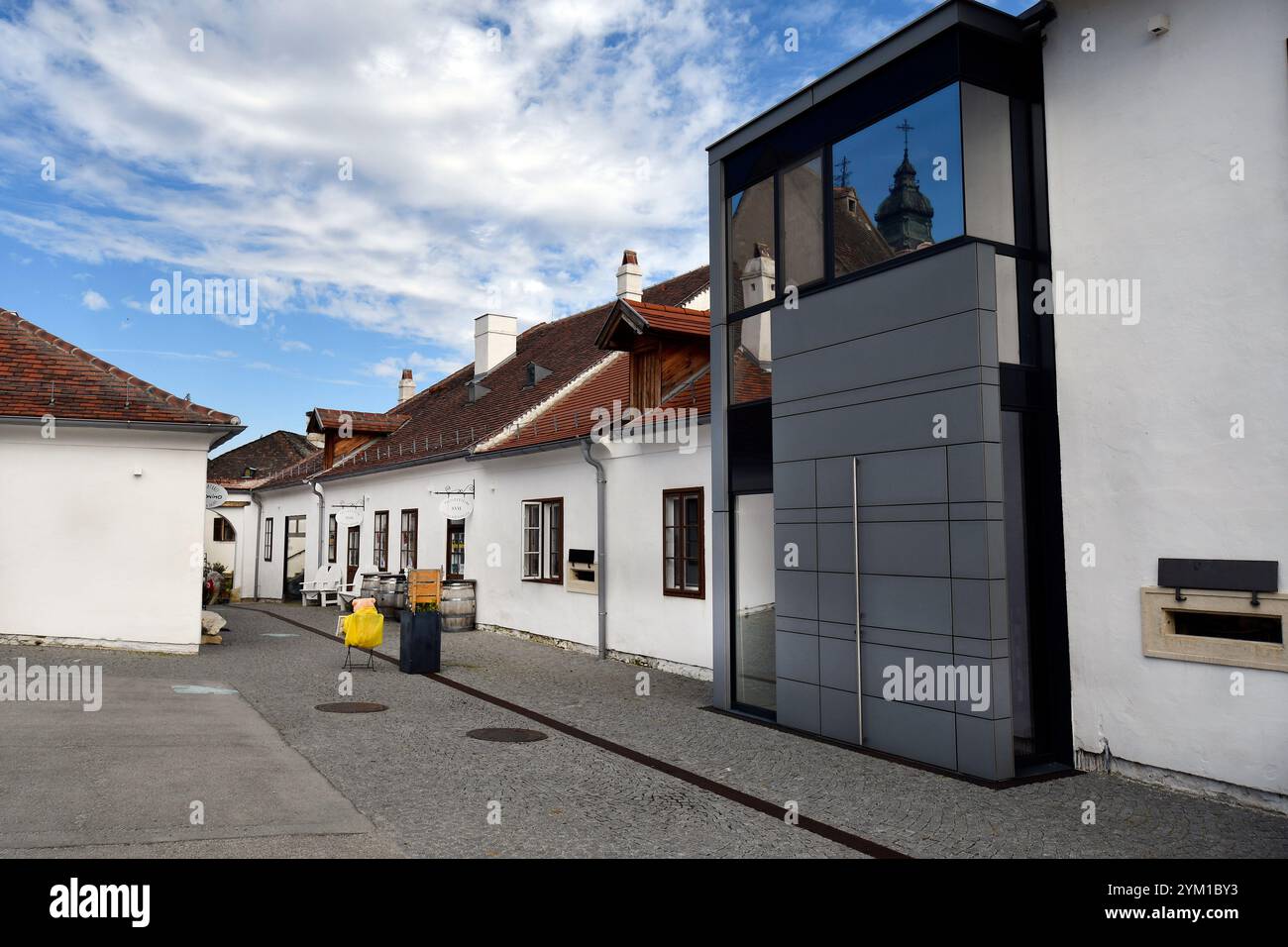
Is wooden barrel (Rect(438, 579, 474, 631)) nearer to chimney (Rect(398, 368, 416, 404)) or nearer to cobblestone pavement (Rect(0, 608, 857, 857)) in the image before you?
cobblestone pavement (Rect(0, 608, 857, 857))

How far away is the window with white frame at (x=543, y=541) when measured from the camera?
1546cm

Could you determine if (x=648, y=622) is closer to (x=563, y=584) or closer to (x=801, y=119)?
(x=563, y=584)

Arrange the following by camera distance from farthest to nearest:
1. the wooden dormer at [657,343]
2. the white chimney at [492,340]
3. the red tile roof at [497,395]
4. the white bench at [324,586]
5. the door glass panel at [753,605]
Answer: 1. the white chimney at [492,340]
2. the white bench at [324,586]
3. the red tile roof at [497,395]
4. the wooden dormer at [657,343]
5. the door glass panel at [753,605]

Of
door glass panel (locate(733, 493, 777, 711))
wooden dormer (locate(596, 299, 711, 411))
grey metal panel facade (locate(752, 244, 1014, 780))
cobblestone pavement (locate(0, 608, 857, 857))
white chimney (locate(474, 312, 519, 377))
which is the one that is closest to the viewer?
cobblestone pavement (locate(0, 608, 857, 857))

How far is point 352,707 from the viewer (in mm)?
9781

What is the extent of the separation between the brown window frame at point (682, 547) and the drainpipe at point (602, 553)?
4.98 ft

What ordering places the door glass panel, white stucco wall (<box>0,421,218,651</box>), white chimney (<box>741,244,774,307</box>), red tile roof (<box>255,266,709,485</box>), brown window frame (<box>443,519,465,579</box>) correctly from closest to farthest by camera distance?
white chimney (<box>741,244,774,307</box>) → the door glass panel → white stucco wall (<box>0,421,218,651</box>) → brown window frame (<box>443,519,465,579</box>) → red tile roof (<box>255,266,709,485</box>)

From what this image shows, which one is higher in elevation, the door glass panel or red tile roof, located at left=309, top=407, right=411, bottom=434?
red tile roof, located at left=309, top=407, right=411, bottom=434

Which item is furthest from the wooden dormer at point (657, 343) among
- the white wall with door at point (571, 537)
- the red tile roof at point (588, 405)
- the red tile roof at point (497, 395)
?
the red tile roof at point (497, 395)

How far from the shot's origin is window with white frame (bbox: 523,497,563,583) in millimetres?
15461

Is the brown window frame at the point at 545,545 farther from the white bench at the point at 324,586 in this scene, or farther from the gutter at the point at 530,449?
the white bench at the point at 324,586

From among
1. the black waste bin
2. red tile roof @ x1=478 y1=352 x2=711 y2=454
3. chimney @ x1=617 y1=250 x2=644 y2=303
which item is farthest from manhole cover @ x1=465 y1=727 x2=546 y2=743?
chimney @ x1=617 y1=250 x2=644 y2=303

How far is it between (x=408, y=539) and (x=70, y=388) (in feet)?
27.7

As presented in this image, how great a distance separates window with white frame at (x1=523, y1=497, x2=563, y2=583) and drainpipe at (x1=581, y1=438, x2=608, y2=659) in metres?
1.52
